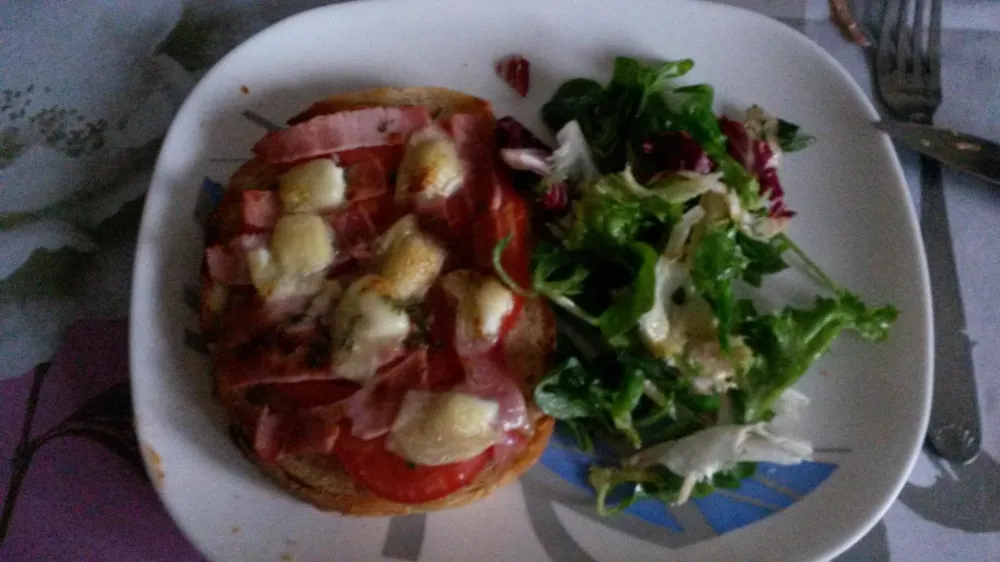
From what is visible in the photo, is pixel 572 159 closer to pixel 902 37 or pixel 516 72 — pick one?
pixel 516 72

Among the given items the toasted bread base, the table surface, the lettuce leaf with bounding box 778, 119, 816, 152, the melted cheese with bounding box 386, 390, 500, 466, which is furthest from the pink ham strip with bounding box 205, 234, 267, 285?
the lettuce leaf with bounding box 778, 119, 816, 152

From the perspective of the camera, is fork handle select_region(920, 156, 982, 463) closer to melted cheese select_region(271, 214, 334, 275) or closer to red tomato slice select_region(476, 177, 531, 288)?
red tomato slice select_region(476, 177, 531, 288)

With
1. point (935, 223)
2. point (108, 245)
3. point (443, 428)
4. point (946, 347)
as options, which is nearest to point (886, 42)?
point (935, 223)

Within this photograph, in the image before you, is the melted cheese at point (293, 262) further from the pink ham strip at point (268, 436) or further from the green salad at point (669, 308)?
the green salad at point (669, 308)

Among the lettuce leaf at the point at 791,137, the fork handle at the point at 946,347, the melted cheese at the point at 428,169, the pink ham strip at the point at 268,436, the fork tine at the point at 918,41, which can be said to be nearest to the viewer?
the pink ham strip at the point at 268,436

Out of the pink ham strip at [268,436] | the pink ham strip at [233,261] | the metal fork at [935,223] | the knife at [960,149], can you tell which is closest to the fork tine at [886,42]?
Answer: the metal fork at [935,223]
